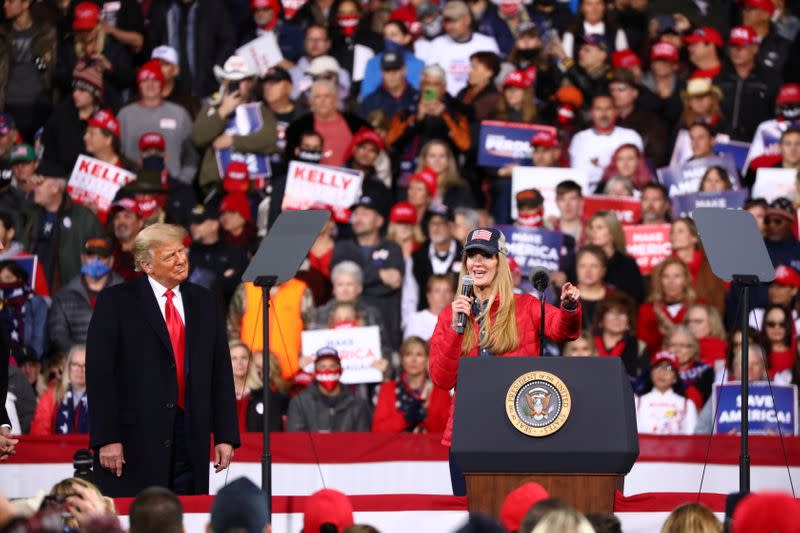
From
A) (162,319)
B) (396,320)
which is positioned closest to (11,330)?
(396,320)

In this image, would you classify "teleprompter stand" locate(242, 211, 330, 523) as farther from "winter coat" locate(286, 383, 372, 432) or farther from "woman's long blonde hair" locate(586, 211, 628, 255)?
"woman's long blonde hair" locate(586, 211, 628, 255)

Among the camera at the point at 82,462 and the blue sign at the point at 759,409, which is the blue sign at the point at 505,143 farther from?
the camera at the point at 82,462

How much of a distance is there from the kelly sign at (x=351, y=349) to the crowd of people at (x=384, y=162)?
0.36ft

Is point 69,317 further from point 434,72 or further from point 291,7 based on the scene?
point 291,7

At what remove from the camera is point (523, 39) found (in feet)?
54.0

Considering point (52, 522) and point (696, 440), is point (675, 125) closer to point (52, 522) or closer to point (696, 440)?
point (696, 440)

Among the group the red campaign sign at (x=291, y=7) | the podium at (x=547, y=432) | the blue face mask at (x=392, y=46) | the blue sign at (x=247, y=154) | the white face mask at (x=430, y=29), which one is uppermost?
the red campaign sign at (x=291, y=7)

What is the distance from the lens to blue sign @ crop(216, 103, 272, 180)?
15.3 m

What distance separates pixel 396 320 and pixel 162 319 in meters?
5.37

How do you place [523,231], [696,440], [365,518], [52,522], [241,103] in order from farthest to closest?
[241,103] < [523,231] < [696,440] < [365,518] < [52,522]

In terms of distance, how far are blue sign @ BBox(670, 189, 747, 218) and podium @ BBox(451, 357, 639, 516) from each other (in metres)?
7.10

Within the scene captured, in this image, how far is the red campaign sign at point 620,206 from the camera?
47.6ft

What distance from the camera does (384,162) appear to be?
50.2ft

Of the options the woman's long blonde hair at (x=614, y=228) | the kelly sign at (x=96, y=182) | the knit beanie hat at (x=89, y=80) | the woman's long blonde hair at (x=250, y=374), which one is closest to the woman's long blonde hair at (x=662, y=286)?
the woman's long blonde hair at (x=614, y=228)
